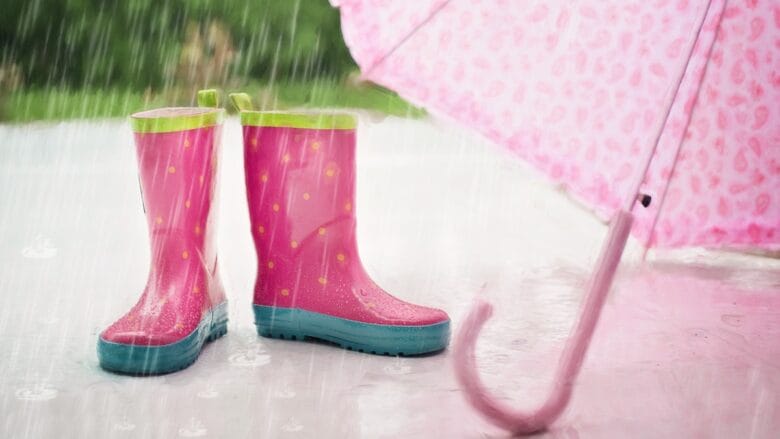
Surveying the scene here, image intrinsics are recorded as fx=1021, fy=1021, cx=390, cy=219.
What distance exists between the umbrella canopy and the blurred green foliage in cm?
438

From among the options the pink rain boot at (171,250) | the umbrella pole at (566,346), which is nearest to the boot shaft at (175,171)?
the pink rain boot at (171,250)

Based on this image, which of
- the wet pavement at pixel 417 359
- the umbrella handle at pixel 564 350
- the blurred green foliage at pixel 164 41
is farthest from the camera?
the blurred green foliage at pixel 164 41

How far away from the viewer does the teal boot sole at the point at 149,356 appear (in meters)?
1.35

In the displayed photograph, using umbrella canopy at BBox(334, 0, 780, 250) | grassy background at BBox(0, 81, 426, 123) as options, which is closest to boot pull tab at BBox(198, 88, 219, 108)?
umbrella canopy at BBox(334, 0, 780, 250)

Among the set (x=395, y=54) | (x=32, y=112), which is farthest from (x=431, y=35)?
(x=32, y=112)

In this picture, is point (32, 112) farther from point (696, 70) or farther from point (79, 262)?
point (696, 70)

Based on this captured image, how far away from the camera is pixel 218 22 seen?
19.6ft

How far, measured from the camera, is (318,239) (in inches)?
58.6

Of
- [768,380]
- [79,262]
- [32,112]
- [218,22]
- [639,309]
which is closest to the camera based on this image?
[768,380]

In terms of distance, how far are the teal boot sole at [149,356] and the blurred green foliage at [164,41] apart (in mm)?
4435

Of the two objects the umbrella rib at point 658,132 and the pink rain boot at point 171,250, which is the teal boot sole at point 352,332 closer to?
the pink rain boot at point 171,250

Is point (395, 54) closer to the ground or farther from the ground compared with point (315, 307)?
farther from the ground

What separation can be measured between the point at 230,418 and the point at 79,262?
3.37ft

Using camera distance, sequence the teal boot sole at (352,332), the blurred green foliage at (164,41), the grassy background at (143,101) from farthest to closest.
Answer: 1. the blurred green foliage at (164,41)
2. the grassy background at (143,101)
3. the teal boot sole at (352,332)
